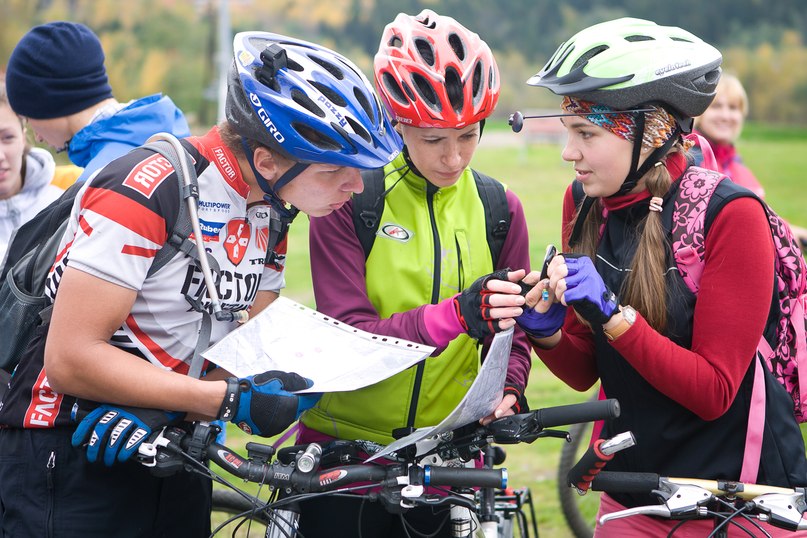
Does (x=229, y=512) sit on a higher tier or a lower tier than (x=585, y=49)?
lower

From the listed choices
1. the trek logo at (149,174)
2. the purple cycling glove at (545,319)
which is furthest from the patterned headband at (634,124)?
the trek logo at (149,174)

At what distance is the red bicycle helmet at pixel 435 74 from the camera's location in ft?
10.5

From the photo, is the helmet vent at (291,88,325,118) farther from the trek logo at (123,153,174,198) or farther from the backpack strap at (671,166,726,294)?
the backpack strap at (671,166,726,294)

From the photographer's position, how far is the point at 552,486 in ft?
21.4

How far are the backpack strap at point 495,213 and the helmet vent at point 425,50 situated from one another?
503 millimetres

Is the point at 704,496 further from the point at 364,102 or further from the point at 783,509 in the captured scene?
the point at 364,102

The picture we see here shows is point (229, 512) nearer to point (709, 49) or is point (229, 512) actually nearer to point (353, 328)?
point (353, 328)

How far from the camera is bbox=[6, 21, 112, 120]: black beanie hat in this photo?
4.12 m

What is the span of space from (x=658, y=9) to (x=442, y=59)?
26505 mm

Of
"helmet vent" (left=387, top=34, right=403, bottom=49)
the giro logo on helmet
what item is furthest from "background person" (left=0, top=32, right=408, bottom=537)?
the giro logo on helmet

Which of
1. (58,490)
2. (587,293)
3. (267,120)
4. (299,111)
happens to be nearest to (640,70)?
(587,293)

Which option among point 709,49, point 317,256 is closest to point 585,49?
point 709,49

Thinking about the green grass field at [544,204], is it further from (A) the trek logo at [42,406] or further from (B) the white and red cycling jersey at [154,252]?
(A) the trek logo at [42,406]

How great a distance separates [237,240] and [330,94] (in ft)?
1.91
